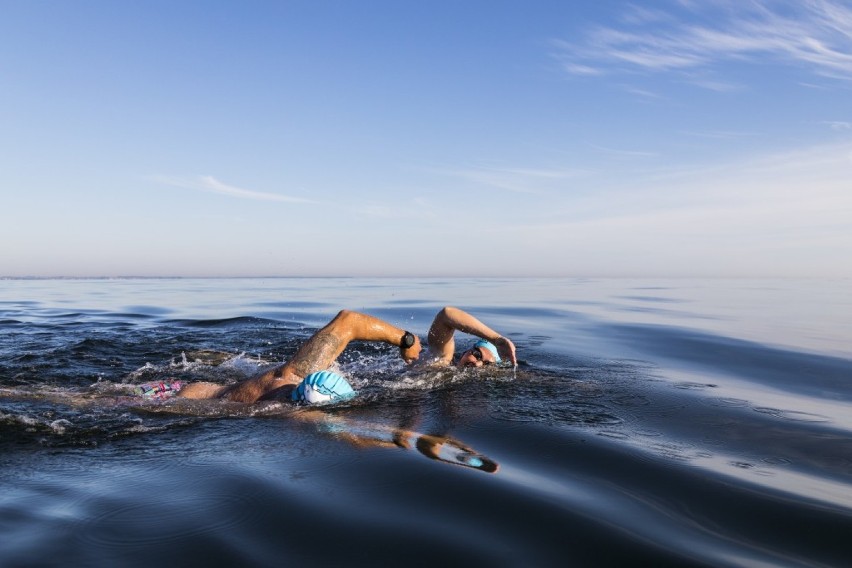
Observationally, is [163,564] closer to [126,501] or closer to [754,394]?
[126,501]

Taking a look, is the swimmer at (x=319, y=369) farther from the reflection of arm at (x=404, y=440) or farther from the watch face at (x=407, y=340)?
the reflection of arm at (x=404, y=440)

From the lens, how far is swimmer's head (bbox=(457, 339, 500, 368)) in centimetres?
787

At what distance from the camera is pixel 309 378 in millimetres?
5945

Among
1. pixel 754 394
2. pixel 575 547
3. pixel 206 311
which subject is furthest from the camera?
pixel 206 311

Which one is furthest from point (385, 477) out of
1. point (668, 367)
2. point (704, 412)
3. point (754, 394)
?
point (668, 367)

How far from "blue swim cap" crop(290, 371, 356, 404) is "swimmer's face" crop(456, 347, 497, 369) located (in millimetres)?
2293

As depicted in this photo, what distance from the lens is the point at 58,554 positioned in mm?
2605

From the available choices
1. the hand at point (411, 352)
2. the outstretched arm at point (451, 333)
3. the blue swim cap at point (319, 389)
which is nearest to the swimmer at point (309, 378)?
the blue swim cap at point (319, 389)

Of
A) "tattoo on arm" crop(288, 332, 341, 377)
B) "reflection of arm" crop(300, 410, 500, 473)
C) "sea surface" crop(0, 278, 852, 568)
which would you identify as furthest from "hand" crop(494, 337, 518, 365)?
"reflection of arm" crop(300, 410, 500, 473)

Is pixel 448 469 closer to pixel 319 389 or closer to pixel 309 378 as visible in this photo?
pixel 319 389

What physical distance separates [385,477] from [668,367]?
5938mm

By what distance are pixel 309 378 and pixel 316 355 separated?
40cm

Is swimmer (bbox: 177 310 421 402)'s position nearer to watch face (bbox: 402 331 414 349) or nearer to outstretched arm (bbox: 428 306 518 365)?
watch face (bbox: 402 331 414 349)

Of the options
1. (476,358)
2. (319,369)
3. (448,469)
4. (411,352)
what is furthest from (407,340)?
(448,469)
